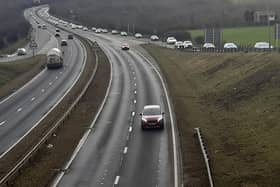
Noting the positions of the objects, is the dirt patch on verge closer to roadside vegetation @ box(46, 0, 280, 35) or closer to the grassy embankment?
the grassy embankment

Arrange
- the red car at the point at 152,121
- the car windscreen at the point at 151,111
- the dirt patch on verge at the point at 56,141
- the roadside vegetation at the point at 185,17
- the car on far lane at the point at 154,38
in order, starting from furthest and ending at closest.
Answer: the roadside vegetation at the point at 185,17
the car on far lane at the point at 154,38
the car windscreen at the point at 151,111
the red car at the point at 152,121
the dirt patch on verge at the point at 56,141

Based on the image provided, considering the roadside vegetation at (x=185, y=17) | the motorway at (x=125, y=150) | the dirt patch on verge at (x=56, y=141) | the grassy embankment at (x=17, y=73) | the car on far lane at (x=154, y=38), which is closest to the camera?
the motorway at (x=125, y=150)

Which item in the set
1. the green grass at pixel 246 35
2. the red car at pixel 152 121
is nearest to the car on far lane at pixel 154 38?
the green grass at pixel 246 35

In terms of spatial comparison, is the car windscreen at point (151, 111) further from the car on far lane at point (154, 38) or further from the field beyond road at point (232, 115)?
the car on far lane at point (154, 38)

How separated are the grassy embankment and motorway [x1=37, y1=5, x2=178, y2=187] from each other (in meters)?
15.6

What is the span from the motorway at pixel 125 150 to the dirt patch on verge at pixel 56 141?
740 millimetres

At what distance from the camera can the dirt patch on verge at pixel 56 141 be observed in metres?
31.1

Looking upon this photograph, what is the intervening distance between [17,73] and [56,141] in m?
46.9

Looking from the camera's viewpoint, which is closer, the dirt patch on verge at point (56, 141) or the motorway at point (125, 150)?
the motorway at point (125, 150)

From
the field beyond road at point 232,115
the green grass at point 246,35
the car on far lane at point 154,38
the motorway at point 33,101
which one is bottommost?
the motorway at point 33,101

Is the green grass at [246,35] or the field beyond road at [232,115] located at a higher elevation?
the green grass at [246,35]

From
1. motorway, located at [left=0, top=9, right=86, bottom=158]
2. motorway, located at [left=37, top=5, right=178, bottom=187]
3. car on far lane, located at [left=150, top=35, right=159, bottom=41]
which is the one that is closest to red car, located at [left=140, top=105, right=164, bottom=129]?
motorway, located at [left=37, top=5, right=178, bottom=187]

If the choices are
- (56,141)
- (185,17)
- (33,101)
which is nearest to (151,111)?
(56,141)

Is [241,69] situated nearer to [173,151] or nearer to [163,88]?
[163,88]
